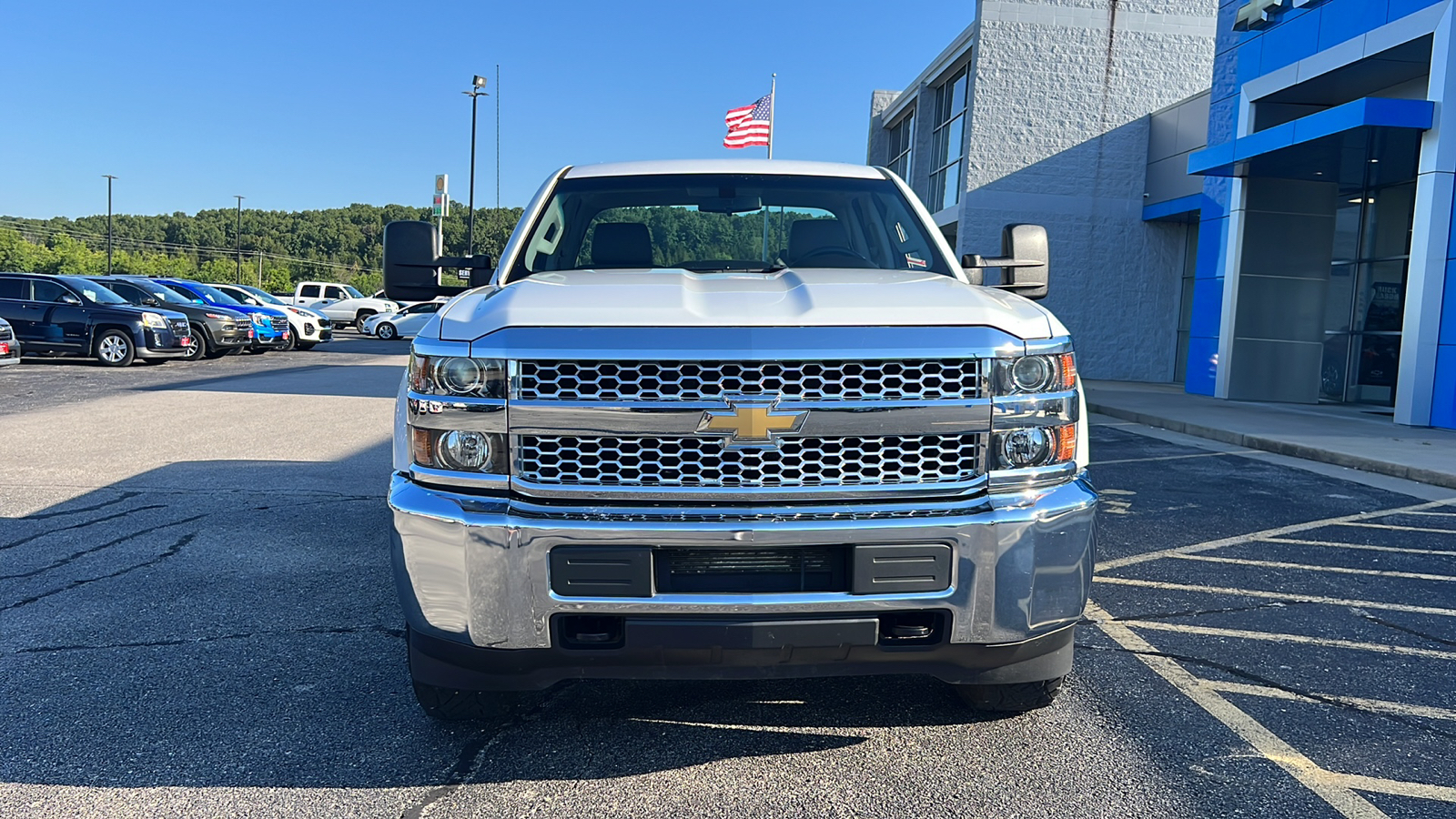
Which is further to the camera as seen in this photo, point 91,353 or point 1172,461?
point 91,353

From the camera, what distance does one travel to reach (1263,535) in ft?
20.5

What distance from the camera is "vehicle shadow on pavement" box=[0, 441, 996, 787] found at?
9.28 feet

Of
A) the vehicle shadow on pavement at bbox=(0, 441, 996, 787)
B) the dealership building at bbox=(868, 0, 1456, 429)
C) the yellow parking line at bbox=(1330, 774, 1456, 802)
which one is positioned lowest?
the vehicle shadow on pavement at bbox=(0, 441, 996, 787)

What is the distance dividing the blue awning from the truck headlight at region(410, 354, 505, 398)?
13991mm

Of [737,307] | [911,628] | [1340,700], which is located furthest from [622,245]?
[1340,700]

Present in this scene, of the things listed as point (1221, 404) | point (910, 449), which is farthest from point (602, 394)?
point (1221, 404)

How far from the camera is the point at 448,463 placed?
2617 mm

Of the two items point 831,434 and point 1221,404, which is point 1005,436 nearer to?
point 831,434

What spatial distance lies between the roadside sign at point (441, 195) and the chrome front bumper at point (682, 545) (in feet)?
136

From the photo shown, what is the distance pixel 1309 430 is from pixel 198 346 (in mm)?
19498

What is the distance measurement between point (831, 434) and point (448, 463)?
0.98m

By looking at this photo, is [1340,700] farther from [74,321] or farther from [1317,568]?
[74,321]

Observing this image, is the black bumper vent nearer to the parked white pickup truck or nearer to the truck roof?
the truck roof

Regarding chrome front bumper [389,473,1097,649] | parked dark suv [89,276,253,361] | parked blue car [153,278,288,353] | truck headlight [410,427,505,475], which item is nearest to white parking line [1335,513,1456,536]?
chrome front bumper [389,473,1097,649]
